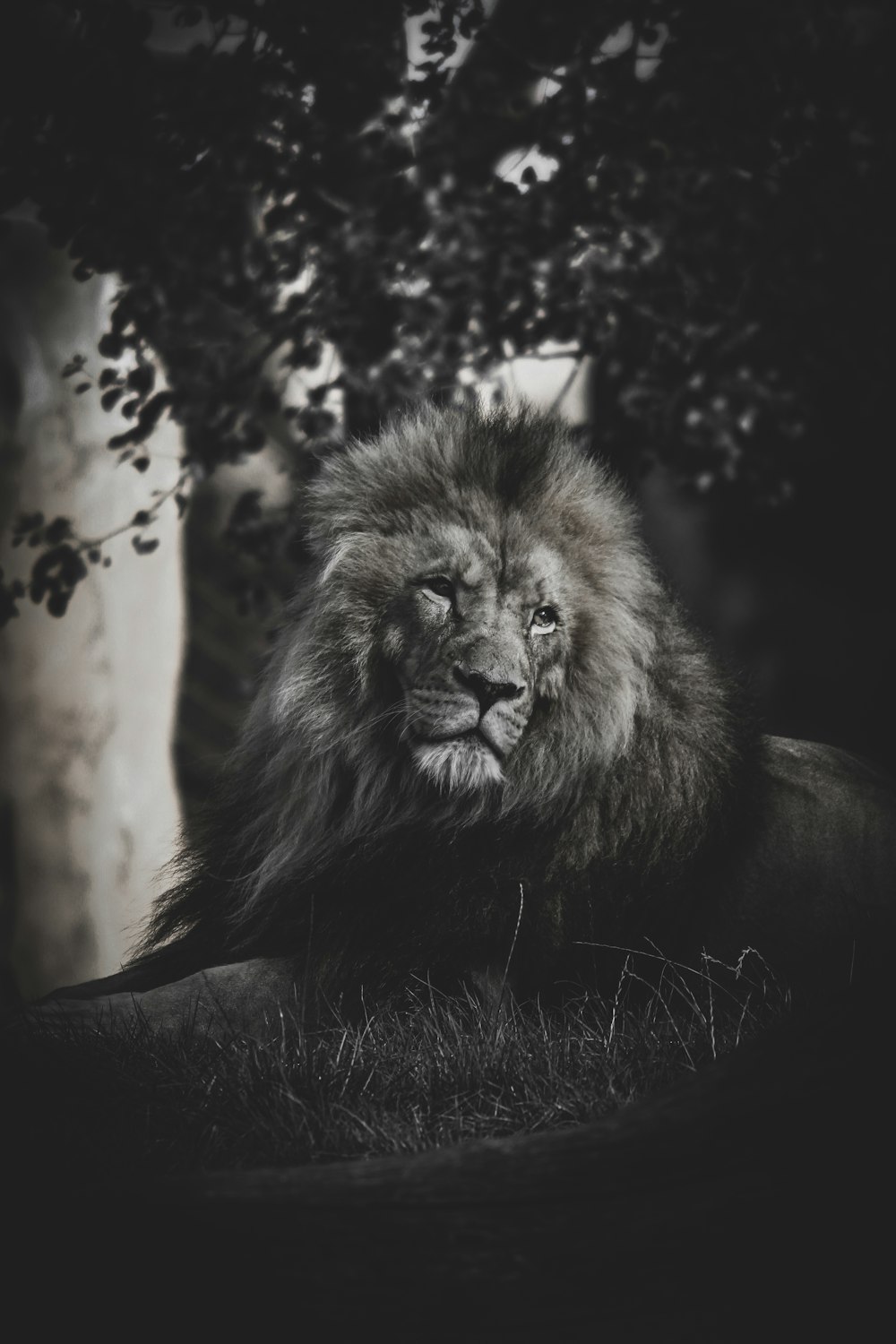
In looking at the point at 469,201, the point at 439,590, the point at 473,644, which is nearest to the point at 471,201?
the point at 469,201

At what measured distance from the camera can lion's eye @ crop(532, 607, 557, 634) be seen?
293 centimetres

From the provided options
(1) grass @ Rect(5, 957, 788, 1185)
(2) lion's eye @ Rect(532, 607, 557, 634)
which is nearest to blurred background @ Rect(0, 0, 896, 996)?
(2) lion's eye @ Rect(532, 607, 557, 634)

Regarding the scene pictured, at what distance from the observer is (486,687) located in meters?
2.75

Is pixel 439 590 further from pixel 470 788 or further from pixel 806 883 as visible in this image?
pixel 806 883

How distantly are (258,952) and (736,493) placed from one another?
431cm

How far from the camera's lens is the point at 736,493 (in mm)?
6559

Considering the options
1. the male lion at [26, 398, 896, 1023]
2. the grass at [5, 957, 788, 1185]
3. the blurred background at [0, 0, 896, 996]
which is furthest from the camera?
the blurred background at [0, 0, 896, 996]

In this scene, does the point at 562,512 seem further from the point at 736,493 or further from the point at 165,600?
the point at 165,600

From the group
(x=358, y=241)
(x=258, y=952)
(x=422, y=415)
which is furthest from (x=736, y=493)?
(x=258, y=952)

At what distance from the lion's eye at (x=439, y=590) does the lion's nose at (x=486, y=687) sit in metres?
0.21

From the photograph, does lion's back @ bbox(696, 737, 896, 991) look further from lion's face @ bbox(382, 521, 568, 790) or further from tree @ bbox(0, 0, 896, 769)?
tree @ bbox(0, 0, 896, 769)

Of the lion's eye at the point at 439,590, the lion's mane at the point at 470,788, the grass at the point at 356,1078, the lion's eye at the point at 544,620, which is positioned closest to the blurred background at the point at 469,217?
the lion's mane at the point at 470,788

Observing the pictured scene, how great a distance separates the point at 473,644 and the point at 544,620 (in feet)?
0.83

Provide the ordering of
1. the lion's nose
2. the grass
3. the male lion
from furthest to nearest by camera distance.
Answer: the male lion < the lion's nose < the grass
